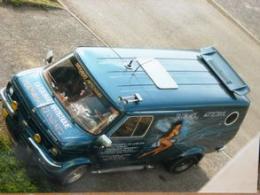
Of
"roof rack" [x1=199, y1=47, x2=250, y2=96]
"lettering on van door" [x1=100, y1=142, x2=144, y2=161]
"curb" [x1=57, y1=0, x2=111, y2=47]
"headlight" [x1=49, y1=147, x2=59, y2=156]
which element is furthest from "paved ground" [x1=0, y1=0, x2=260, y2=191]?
"roof rack" [x1=199, y1=47, x2=250, y2=96]

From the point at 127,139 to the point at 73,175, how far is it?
1032 millimetres

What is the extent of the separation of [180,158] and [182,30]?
236 inches

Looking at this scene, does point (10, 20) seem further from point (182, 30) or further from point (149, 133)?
point (149, 133)

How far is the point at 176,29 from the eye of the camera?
15.0m

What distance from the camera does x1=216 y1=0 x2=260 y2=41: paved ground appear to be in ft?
54.1

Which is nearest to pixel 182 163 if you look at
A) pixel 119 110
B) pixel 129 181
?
pixel 129 181

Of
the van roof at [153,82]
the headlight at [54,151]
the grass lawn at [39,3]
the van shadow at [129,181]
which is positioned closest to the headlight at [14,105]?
the van shadow at [129,181]

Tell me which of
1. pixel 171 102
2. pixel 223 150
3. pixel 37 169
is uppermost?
pixel 171 102

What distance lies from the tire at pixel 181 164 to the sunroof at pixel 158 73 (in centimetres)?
147

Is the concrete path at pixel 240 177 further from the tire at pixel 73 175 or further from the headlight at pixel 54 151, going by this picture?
the headlight at pixel 54 151

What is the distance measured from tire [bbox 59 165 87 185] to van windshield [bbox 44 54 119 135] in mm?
653

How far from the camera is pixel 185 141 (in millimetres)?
9633


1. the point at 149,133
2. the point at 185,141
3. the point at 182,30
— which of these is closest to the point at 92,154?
the point at 149,133

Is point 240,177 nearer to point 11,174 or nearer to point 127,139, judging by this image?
point 127,139
